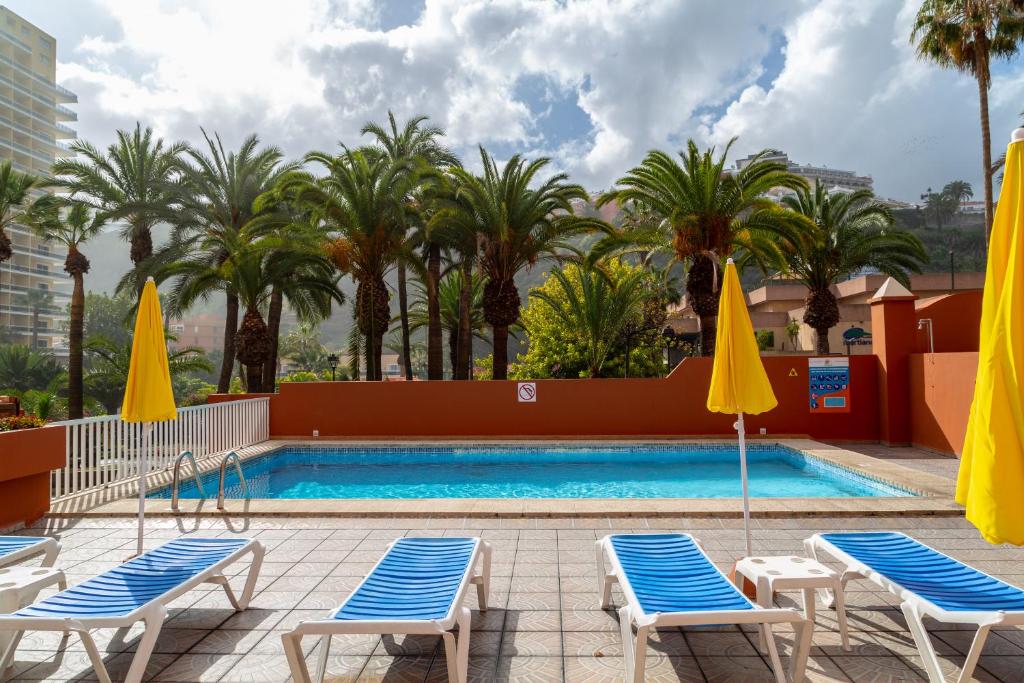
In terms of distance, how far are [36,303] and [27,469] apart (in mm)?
77125

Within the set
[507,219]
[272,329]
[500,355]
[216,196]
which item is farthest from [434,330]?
[216,196]

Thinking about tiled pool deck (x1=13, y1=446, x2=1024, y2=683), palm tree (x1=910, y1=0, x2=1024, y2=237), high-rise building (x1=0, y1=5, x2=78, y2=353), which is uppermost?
high-rise building (x1=0, y1=5, x2=78, y2=353)

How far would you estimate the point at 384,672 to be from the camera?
343 cm

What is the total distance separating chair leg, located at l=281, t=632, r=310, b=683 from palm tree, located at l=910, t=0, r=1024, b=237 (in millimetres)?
20893

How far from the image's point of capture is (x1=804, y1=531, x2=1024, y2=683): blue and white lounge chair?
9.93ft

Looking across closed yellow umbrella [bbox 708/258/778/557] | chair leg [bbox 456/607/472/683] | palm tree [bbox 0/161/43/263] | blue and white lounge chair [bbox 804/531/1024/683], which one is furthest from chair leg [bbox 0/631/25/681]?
palm tree [bbox 0/161/43/263]

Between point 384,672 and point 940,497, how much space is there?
7174 millimetres

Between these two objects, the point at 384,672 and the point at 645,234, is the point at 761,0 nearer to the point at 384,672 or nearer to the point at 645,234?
the point at 645,234

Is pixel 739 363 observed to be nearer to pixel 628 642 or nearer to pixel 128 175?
pixel 628 642

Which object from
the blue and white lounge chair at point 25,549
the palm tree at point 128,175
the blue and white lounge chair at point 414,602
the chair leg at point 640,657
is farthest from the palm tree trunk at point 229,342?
the chair leg at point 640,657

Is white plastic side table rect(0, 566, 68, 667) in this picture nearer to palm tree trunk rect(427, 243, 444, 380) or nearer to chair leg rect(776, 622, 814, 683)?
chair leg rect(776, 622, 814, 683)

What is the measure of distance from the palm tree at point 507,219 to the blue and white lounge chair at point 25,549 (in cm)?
1229

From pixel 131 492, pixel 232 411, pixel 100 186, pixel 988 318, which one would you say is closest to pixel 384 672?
pixel 988 318

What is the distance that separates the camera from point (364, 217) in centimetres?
1656
